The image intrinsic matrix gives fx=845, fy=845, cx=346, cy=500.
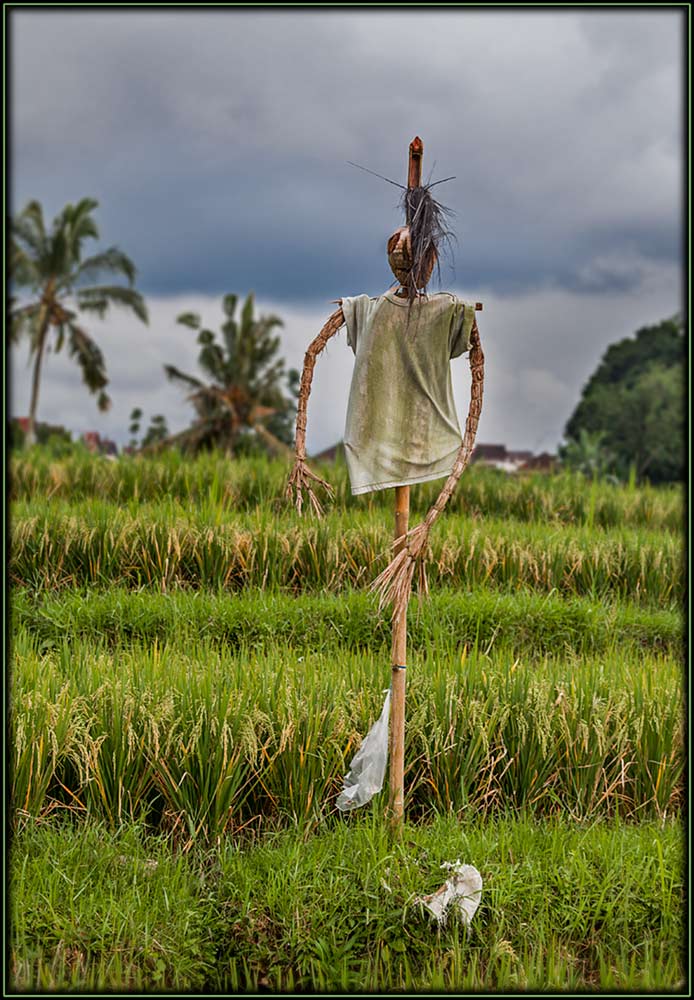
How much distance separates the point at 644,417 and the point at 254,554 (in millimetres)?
30052

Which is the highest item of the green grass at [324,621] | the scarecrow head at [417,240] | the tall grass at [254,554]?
the scarecrow head at [417,240]

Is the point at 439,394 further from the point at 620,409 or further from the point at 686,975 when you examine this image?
the point at 620,409

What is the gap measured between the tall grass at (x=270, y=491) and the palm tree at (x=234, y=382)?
13.2m

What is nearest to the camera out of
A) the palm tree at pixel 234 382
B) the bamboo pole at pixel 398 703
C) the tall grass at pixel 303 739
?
the bamboo pole at pixel 398 703

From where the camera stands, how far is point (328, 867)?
3062 mm

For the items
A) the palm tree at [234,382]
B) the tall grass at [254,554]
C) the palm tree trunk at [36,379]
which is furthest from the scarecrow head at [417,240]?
the palm tree trunk at [36,379]

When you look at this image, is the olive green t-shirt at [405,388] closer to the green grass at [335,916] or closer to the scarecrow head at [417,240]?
Answer: the scarecrow head at [417,240]


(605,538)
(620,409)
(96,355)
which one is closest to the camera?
(605,538)

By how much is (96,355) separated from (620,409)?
20.5 meters

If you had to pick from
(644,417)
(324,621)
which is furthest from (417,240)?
(644,417)

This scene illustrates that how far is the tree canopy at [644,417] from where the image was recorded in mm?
32250

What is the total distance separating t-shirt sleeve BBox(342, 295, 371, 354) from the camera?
312 cm

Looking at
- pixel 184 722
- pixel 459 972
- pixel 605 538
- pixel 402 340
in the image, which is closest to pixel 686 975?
pixel 459 972

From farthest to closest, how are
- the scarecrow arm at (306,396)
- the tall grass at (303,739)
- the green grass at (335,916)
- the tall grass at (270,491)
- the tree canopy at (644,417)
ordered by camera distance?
the tree canopy at (644,417), the tall grass at (270,491), the tall grass at (303,739), the scarecrow arm at (306,396), the green grass at (335,916)
